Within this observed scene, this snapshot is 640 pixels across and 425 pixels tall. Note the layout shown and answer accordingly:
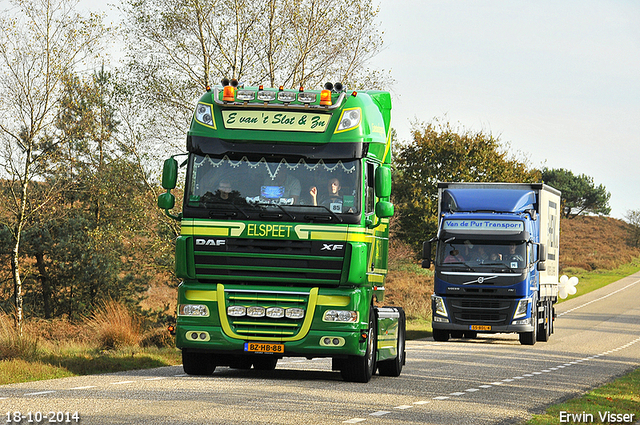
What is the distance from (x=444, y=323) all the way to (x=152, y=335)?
890cm

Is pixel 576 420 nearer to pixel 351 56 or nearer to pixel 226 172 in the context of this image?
pixel 226 172

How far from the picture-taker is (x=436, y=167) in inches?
2083

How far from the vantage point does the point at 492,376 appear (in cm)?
1535

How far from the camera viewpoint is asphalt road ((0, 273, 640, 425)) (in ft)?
29.8

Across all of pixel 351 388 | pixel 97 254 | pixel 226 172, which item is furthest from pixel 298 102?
pixel 97 254

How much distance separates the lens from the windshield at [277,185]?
39.7 ft

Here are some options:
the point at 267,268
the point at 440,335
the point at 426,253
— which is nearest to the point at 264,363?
the point at 267,268

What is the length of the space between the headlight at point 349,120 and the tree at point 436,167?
128 feet

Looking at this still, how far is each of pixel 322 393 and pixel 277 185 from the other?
293cm

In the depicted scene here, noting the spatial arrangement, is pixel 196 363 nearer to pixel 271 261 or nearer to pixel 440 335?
pixel 271 261

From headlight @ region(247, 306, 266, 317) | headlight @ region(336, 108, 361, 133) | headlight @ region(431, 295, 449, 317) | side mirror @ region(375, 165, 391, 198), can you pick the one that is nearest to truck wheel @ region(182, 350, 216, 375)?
headlight @ region(247, 306, 266, 317)

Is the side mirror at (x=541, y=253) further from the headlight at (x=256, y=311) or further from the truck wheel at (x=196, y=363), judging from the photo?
Answer: the headlight at (x=256, y=311)

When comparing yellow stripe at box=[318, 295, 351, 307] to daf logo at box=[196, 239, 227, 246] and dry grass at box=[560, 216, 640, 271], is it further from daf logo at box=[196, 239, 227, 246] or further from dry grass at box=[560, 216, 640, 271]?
dry grass at box=[560, 216, 640, 271]

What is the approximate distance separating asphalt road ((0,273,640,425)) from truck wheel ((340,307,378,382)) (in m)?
0.18
